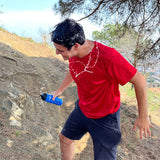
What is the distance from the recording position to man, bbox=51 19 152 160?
1254 mm

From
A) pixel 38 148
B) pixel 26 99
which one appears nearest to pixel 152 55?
pixel 26 99

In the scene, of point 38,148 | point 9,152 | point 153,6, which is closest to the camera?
point 9,152

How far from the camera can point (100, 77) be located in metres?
1.37

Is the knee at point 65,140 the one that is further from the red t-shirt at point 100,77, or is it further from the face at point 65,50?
the face at point 65,50

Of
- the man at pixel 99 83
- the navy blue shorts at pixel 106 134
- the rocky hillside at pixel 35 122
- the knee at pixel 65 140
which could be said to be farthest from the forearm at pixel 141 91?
the rocky hillside at pixel 35 122

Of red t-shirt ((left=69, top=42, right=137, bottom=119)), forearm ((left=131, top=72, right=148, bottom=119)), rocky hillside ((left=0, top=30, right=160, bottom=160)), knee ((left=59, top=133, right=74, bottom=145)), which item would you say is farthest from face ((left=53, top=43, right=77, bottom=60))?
rocky hillside ((left=0, top=30, right=160, bottom=160))

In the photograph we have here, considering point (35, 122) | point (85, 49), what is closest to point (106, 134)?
point (85, 49)

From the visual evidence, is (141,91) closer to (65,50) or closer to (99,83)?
(99,83)

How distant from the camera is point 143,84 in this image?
1.28 metres

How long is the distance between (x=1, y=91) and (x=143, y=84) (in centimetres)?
224

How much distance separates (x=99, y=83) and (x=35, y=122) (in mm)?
1824

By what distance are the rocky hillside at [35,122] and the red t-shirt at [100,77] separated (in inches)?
45.4

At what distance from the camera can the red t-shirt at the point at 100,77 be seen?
1249 millimetres

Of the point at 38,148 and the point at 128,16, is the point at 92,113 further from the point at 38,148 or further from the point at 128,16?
the point at 128,16
